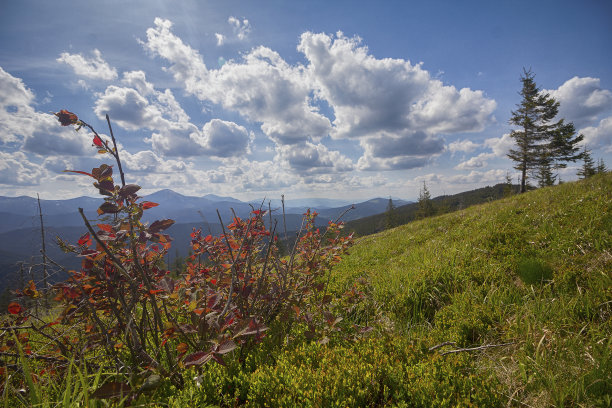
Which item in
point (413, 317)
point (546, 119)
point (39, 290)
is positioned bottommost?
point (413, 317)

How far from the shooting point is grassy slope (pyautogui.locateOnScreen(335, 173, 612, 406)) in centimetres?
238

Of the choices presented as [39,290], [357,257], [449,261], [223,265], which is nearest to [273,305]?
[223,265]

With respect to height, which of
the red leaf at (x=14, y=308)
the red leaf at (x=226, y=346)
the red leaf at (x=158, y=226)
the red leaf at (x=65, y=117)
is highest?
the red leaf at (x=65, y=117)

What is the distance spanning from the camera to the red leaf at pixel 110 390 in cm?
179

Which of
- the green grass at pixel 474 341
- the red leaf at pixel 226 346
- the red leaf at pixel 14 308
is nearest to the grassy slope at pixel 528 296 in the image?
the green grass at pixel 474 341

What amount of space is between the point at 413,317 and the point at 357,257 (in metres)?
4.60

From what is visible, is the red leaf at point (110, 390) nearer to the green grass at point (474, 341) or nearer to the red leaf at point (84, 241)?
the green grass at point (474, 341)

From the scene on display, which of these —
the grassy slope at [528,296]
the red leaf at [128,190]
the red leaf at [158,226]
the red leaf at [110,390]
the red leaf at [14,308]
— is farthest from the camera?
the red leaf at [14,308]

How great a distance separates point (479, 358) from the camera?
290 cm

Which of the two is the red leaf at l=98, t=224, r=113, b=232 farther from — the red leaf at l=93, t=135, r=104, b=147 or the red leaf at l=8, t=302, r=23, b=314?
the red leaf at l=8, t=302, r=23, b=314

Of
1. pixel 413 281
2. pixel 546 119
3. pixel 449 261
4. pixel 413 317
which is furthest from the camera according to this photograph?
pixel 546 119

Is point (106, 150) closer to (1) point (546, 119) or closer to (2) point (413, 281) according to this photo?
(2) point (413, 281)

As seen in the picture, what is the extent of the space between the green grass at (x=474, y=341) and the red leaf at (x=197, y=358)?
199 millimetres

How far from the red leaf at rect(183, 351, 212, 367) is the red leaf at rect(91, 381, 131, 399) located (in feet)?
1.40
